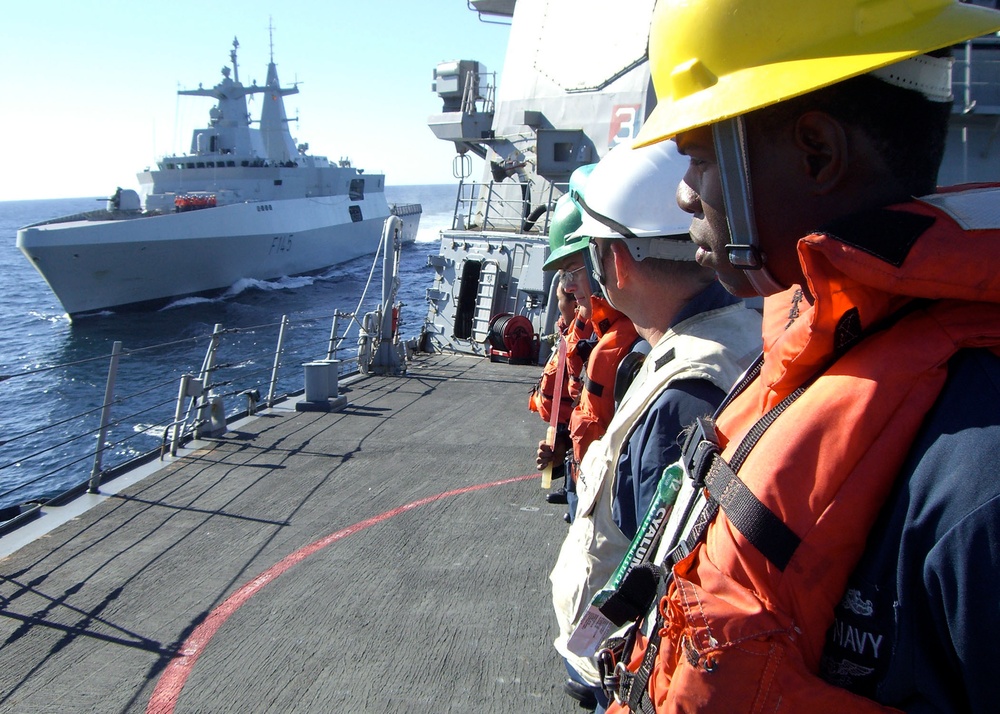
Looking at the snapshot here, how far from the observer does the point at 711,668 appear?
87 centimetres

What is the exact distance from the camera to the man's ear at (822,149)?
0.95m

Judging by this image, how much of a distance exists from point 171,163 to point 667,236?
45.8 meters

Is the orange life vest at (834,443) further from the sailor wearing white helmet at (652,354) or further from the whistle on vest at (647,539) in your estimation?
the sailor wearing white helmet at (652,354)

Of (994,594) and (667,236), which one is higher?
(667,236)

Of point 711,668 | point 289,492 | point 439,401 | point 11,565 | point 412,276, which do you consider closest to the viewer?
point 711,668

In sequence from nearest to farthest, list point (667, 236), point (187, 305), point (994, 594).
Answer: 1. point (994, 594)
2. point (667, 236)
3. point (187, 305)

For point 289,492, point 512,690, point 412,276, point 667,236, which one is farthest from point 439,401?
point 412,276

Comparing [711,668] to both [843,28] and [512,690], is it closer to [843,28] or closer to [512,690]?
[843,28]

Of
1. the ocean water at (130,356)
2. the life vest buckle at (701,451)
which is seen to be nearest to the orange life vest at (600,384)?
the life vest buckle at (701,451)

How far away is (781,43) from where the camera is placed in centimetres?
99

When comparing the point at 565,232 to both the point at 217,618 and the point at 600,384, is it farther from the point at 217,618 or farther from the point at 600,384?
the point at 217,618

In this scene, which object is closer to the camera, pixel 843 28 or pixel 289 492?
pixel 843 28

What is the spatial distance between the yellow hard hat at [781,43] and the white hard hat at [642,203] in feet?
2.88

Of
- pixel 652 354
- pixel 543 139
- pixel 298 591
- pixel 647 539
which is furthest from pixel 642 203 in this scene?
pixel 543 139
